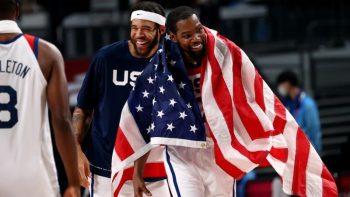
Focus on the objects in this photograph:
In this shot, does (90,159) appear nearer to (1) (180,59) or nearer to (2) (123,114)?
(2) (123,114)

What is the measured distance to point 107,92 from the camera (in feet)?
28.0

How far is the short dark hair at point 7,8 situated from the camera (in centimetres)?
609

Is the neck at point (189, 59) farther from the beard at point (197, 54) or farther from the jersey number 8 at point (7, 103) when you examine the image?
the jersey number 8 at point (7, 103)

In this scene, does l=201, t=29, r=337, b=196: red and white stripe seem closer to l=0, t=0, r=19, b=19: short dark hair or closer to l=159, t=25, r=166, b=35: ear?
l=159, t=25, r=166, b=35: ear

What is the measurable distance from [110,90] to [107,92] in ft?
0.10

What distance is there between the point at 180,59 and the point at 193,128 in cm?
48

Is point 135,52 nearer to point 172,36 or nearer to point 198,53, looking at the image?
point 172,36

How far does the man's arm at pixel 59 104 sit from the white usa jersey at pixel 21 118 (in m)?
0.04

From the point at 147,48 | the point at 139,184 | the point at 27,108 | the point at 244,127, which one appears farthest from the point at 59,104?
the point at 147,48

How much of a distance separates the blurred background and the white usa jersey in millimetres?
9350

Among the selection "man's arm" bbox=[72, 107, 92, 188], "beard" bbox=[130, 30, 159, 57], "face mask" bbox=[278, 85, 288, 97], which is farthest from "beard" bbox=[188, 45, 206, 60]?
"face mask" bbox=[278, 85, 288, 97]

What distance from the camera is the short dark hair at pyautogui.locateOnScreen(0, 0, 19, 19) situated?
20.0ft

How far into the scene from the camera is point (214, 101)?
7906 mm

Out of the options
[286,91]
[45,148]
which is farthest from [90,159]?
[286,91]
